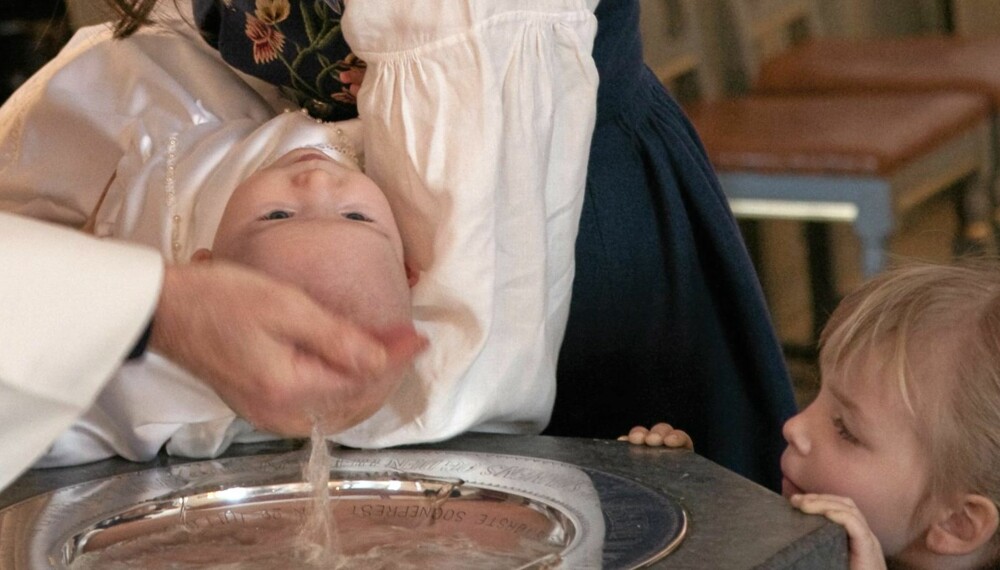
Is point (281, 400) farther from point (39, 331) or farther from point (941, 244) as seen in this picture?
point (941, 244)

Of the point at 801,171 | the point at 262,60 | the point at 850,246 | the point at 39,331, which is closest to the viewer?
the point at 39,331

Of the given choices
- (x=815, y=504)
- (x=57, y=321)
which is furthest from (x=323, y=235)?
(x=815, y=504)

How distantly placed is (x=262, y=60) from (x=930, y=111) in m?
1.95

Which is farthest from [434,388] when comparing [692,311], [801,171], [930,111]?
[930,111]

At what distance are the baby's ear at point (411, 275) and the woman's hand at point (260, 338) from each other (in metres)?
0.22

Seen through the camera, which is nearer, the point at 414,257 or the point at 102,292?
the point at 102,292

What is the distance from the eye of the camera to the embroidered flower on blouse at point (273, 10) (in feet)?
3.87

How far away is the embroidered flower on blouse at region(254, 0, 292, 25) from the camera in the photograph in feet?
3.87

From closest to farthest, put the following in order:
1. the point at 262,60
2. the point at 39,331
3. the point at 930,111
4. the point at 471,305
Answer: the point at 39,331
the point at 471,305
the point at 262,60
the point at 930,111

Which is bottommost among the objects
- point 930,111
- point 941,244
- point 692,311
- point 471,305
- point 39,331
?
point 941,244

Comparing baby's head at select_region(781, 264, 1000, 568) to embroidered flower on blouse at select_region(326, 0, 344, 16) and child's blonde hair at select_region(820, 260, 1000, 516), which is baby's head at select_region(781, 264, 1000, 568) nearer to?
child's blonde hair at select_region(820, 260, 1000, 516)

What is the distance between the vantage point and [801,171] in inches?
105

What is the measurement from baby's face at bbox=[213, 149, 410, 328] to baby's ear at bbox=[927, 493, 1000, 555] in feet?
1.32

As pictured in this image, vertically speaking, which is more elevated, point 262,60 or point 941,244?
point 262,60
